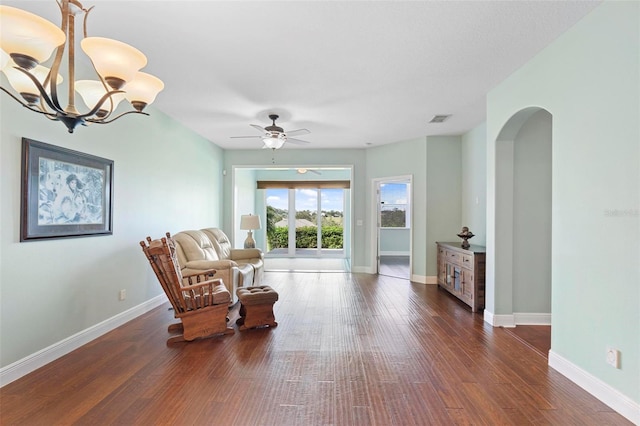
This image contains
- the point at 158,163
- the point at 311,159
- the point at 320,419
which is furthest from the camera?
the point at 311,159

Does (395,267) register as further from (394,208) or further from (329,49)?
(329,49)

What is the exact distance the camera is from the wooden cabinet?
159 inches

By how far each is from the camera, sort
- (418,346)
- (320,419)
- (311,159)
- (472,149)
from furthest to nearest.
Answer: (311,159) → (472,149) → (418,346) → (320,419)

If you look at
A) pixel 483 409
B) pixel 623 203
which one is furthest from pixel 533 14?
pixel 483 409

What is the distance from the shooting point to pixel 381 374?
7.98 ft

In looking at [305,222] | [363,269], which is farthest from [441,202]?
[305,222]

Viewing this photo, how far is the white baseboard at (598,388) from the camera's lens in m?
1.91

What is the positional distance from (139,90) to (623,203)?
3173 mm

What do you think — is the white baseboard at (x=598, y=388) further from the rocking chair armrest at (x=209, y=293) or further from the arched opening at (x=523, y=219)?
the rocking chair armrest at (x=209, y=293)

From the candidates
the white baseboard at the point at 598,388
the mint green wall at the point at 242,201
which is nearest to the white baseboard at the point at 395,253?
the mint green wall at the point at 242,201

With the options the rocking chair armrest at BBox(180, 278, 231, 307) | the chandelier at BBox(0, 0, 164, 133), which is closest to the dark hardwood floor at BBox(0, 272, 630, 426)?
the rocking chair armrest at BBox(180, 278, 231, 307)

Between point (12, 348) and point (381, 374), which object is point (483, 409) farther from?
point (12, 348)

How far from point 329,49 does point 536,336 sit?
11.5 ft

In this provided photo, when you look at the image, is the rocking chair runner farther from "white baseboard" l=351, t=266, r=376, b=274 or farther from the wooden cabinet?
"white baseboard" l=351, t=266, r=376, b=274
